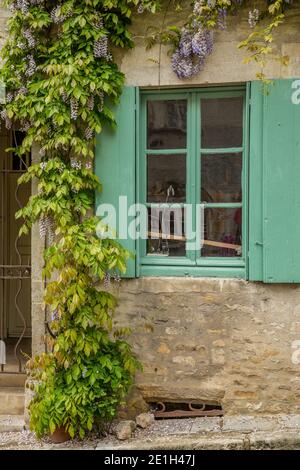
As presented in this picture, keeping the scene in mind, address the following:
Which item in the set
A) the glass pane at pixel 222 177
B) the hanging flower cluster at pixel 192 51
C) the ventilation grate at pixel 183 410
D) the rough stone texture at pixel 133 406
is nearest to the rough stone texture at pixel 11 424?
the rough stone texture at pixel 133 406

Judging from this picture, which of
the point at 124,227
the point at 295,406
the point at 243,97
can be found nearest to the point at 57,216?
the point at 124,227

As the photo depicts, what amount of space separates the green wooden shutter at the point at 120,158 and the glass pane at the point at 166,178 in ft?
0.79

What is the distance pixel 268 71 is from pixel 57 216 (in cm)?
216

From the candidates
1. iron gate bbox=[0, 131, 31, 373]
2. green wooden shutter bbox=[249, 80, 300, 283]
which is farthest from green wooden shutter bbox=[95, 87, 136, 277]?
iron gate bbox=[0, 131, 31, 373]

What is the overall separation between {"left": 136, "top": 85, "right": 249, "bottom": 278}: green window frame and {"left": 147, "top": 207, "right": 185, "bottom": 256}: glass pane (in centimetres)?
8

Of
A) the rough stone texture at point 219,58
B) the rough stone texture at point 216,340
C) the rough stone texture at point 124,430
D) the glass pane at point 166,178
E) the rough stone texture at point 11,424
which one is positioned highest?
the rough stone texture at point 219,58

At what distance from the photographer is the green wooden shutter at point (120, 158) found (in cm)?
539

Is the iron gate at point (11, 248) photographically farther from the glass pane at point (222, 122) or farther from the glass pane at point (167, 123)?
the glass pane at point (222, 122)

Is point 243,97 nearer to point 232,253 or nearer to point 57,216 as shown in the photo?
point 232,253

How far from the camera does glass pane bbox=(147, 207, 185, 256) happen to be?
5.58 metres

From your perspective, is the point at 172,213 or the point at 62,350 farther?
the point at 172,213

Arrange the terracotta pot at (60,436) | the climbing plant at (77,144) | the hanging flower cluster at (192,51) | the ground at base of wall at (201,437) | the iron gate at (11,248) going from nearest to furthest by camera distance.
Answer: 1. the ground at base of wall at (201,437)
2. the climbing plant at (77,144)
3. the terracotta pot at (60,436)
4. the hanging flower cluster at (192,51)
5. the iron gate at (11,248)

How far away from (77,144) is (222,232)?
1492mm

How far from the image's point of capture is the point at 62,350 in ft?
16.6
